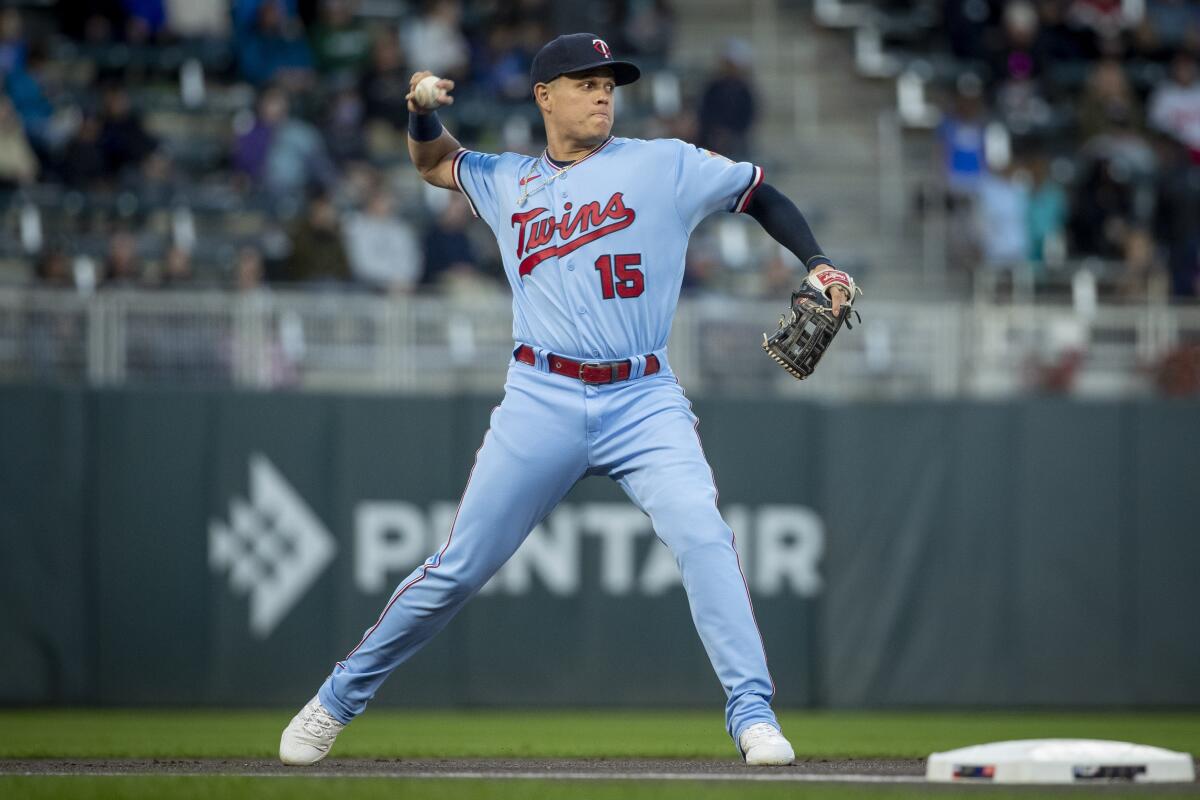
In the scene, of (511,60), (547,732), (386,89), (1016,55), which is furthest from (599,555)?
(1016,55)

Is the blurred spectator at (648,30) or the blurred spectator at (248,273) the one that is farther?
the blurred spectator at (648,30)

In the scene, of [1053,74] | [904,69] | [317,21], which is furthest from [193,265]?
[1053,74]

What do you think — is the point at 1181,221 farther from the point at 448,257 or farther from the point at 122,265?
the point at 122,265

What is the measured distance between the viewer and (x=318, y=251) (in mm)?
12320

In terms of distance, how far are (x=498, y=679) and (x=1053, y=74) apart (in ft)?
29.0

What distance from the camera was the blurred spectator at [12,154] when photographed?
43.4 feet

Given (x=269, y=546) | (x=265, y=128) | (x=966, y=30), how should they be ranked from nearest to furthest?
(x=269, y=546)
(x=265, y=128)
(x=966, y=30)

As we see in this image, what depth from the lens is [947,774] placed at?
206 inches

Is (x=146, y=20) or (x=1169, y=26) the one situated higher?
(x=1169, y=26)

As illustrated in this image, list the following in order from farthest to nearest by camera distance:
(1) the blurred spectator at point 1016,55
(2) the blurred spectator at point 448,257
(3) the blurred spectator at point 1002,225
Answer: (1) the blurred spectator at point 1016,55 < (3) the blurred spectator at point 1002,225 < (2) the blurred spectator at point 448,257

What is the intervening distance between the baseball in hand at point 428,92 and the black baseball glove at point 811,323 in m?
1.40

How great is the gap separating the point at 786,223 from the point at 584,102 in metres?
0.81

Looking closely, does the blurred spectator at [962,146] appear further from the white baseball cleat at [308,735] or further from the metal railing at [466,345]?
the white baseball cleat at [308,735]

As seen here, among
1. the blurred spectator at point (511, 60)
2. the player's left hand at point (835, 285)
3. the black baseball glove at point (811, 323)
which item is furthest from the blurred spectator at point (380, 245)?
the player's left hand at point (835, 285)
